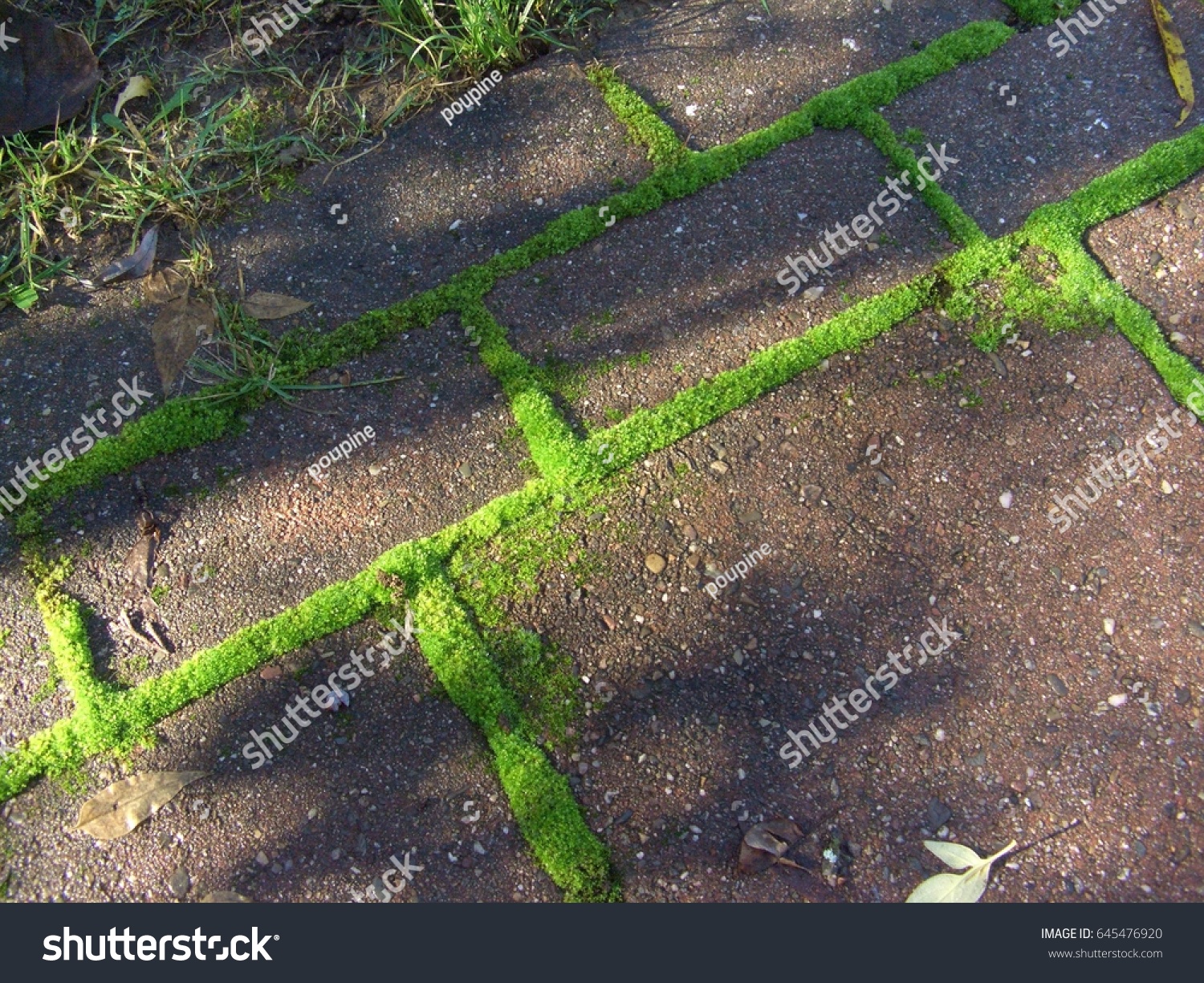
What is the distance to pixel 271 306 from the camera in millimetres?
2910

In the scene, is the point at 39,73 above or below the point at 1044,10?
below

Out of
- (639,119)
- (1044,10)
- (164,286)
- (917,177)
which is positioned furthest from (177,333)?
(1044,10)

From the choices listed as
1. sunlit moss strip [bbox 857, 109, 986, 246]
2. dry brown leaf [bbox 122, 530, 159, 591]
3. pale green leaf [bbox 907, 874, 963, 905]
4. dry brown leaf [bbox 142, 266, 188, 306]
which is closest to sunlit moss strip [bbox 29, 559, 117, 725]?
dry brown leaf [bbox 122, 530, 159, 591]

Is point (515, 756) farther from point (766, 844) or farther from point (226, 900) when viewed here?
point (226, 900)

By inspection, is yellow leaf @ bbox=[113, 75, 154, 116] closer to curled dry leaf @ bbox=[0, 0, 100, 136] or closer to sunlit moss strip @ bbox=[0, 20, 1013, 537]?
curled dry leaf @ bbox=[0, 0, 100, 136]

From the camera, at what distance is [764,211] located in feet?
9.97

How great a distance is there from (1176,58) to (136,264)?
11.7ft

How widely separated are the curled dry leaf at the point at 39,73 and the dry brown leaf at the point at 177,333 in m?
0.84

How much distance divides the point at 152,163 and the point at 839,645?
105 inches

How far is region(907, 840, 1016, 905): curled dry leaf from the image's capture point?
7.35 feet

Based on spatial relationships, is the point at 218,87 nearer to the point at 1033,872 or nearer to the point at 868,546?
the point at 868,546

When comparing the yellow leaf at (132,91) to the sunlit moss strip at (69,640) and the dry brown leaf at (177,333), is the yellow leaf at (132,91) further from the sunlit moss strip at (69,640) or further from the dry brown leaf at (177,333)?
the sunlit moss strip at (69,640)
